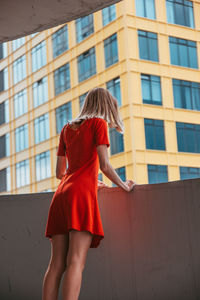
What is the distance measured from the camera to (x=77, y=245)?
3539 millimetres

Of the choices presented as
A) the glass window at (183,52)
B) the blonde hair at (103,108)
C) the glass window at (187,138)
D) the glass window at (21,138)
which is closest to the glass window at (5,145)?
the glass window at (21,138)

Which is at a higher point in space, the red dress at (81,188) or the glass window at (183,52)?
the glass window at (183,52)

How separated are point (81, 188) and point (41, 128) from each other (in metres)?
36.1

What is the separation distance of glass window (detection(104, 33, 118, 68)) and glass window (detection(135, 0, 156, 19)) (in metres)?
2.25

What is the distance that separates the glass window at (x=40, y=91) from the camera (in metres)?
39.7

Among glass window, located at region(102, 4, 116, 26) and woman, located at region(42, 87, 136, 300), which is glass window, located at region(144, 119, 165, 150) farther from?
woman, located at region(42, 87, 136, 300)

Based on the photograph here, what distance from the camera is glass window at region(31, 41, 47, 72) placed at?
4047cm

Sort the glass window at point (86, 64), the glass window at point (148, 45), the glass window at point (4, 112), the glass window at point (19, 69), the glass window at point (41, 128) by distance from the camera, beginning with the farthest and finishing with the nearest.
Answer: the glass window at point (4, 112), the glass window at point (19, 69), the glass window at point (41, 128), the glass window at point (86, 64), the glass window at point (148, 45)

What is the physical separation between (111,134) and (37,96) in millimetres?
10694

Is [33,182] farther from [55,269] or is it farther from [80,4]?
[55,269]

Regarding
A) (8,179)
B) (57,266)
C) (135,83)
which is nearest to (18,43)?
(8,179)

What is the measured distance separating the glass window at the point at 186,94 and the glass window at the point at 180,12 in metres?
4.25

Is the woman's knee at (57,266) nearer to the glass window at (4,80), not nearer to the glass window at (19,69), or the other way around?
the glass window at (19,69)

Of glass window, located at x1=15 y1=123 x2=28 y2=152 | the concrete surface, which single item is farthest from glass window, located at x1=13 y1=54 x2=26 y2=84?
the concrete surface
